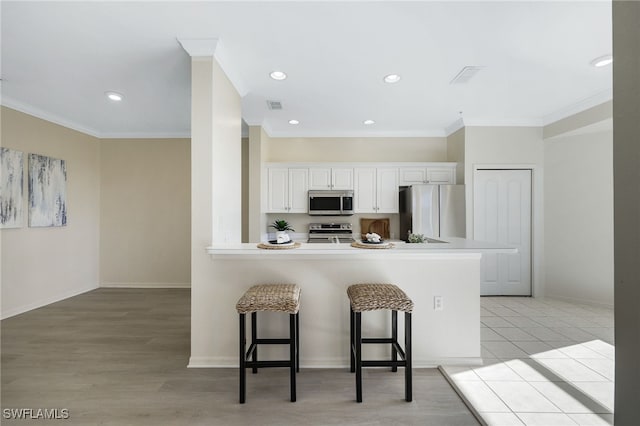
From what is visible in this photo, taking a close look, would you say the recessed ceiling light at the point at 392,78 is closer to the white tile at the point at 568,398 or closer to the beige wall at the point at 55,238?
the white tile at the point at 568,398

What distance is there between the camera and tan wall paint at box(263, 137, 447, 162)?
16.2 feet

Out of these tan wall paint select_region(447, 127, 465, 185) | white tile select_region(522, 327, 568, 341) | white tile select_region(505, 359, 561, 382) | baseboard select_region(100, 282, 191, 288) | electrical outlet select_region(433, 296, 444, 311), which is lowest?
white tile select_region(522, 327, 568, 341)

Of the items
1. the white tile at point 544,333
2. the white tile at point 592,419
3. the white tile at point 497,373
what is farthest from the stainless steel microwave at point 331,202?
the white tile at point 592,419

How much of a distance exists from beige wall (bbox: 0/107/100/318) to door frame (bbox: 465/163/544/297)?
5.88m

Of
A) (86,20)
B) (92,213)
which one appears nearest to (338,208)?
(86,20)

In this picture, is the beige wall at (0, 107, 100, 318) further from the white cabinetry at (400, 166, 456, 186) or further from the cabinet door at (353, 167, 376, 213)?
the white cabinetry at (400, 166, 456, 186)

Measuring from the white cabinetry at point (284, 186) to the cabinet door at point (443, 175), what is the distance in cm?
199

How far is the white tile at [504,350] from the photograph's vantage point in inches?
99.9

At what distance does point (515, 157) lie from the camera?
14.1 feet

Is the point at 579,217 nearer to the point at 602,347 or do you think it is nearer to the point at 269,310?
the point at 602,347

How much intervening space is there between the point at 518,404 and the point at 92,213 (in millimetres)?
5913

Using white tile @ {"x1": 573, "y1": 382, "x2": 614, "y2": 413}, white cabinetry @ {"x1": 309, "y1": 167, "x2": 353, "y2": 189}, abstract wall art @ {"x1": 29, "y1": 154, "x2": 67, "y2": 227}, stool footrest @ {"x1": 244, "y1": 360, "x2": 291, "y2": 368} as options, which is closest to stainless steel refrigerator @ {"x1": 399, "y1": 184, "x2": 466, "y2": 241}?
white cabinetry @ {"x1": 309, "y1": 167, "x2": 353, "y2": 189}

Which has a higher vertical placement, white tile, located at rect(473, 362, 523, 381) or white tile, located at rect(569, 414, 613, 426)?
white tile, located at rect(473, 362, 523, 381)

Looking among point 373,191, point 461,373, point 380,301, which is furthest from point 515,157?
point 380,301
